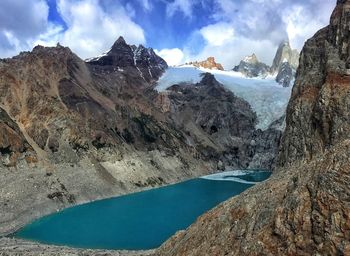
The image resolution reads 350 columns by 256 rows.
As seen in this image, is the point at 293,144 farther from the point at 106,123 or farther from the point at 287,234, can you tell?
the point at 106,123

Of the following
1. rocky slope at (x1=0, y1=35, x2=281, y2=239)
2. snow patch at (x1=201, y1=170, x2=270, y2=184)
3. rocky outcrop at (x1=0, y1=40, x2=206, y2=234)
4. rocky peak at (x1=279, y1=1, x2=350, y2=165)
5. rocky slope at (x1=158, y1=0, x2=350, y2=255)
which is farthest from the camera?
snow patch at (x1=201, y1=170, x2=270, y2=184)

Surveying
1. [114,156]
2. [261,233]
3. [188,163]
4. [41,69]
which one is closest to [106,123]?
[114,156]

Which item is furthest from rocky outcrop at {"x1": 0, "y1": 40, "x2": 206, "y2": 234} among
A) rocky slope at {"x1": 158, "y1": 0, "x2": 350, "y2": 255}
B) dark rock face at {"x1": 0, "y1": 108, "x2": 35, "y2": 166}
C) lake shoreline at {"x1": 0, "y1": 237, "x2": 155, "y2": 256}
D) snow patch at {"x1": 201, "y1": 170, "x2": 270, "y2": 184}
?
rocky slope at {"x1": 158, "y1": 0, "x2": 350, "y2": 255}

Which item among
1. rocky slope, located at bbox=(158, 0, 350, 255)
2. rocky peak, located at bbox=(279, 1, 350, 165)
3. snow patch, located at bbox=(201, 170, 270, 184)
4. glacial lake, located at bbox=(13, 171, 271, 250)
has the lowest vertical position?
snow patch, located at bbox=(201, 170, 270, 184)

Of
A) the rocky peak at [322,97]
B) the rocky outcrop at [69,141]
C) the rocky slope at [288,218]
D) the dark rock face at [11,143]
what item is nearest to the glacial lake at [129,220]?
the rocky outcrop at [69,141]

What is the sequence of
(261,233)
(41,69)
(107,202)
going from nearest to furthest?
(261,233) < (107,202) < (41,69)

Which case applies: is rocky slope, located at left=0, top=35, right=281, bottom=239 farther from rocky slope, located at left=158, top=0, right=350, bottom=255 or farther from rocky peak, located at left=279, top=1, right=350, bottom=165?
rocky slope, located at left=158, top=0, right=350, bottom=255

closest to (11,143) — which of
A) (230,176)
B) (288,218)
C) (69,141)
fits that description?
(69,141)

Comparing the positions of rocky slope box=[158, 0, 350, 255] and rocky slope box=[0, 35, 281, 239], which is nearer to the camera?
rocky slope box=[158, 0, 350, 255]
